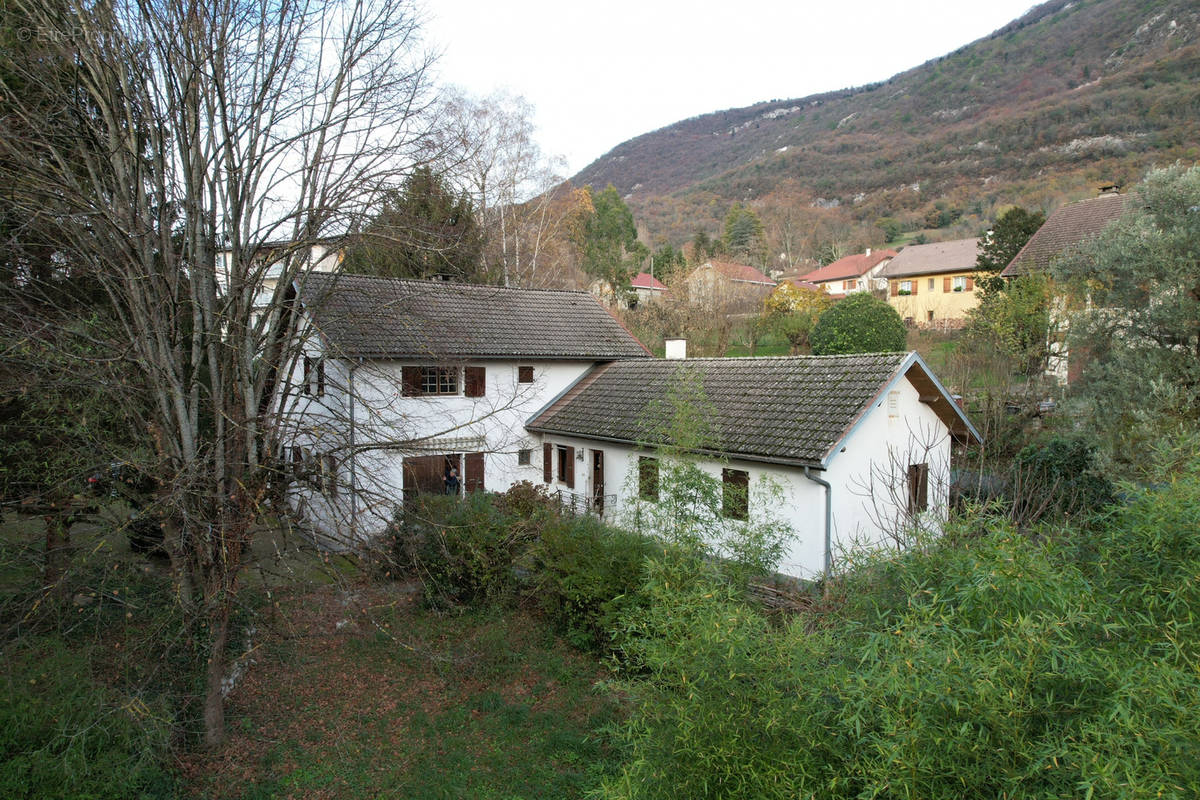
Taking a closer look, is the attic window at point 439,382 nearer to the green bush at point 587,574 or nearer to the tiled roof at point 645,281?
the green bush at point 587,574

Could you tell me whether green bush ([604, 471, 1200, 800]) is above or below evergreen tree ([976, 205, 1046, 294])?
below

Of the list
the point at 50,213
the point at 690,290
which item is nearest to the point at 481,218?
the point at 690,290

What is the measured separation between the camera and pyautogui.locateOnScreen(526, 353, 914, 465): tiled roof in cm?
1276

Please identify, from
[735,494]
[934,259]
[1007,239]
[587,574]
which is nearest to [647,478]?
[735,494]

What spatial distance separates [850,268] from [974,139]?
52816 millimetres

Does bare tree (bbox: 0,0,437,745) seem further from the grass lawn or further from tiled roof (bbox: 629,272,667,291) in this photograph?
tiled roof (bbox: 629,272,667,291)

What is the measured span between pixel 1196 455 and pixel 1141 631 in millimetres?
1390

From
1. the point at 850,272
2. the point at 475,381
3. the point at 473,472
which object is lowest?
the point at 473,472

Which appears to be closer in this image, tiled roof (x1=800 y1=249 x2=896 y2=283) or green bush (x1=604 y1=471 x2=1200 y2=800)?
green bush (x1=604 y1=471 x2=1200 y2=800)

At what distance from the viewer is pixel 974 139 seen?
9356 centimetres

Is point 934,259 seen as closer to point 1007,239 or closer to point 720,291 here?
point 1007,239

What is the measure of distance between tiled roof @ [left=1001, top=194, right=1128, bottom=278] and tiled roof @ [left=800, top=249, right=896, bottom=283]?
26.7 meters

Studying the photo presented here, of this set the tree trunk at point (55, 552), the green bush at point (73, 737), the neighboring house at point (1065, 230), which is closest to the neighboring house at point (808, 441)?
the green bush at point (73, 737)

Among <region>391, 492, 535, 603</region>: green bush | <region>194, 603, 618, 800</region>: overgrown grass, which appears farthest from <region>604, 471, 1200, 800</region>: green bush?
<region>391, 492, 535, 603</region>: green bush
